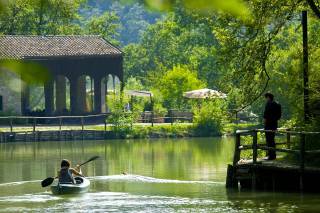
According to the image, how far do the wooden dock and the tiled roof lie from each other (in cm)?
3925

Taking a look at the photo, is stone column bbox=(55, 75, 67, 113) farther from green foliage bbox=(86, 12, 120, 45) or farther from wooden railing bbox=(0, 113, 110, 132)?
green foliage bbox=(86, 12, 120, 45)

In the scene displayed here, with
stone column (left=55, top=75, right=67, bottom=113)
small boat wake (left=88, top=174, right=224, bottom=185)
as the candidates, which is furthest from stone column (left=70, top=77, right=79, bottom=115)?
small boat wake (left=88, top=174, right=224, bottom=185)

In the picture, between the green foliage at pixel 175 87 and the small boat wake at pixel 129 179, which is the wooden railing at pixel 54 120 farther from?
the small boat wake at pixel 129 179

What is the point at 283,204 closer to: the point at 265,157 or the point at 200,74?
the point at 265,157

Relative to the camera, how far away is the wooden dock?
2373 centimetres

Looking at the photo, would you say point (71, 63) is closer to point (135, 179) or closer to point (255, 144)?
point (135, 179)

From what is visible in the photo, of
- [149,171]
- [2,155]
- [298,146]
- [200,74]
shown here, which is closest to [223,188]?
[298,146]

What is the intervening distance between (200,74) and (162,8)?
81.9 metres

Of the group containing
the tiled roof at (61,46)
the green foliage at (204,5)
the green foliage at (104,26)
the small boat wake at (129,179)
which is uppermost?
the green foliage at (104,26)

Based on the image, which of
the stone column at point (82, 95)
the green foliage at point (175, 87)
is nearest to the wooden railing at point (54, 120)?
the stone column at point (82, 95)

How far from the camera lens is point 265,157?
89.6 feet

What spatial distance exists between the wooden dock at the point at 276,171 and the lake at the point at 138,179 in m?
0.51

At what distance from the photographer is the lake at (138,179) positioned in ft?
76.8

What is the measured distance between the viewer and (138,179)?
3288 centimetres
